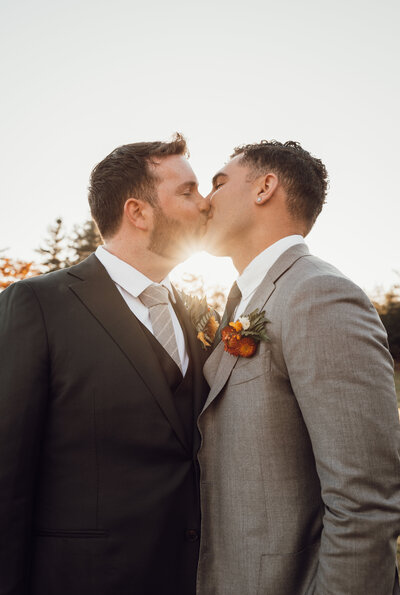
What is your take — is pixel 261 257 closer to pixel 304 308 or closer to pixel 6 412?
pixel 304 308

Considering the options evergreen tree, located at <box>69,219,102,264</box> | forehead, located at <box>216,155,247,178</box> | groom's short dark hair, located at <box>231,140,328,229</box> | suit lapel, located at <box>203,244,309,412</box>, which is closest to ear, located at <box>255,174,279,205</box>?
groom's short dark hair, located at <box>231,140,328,229</box>

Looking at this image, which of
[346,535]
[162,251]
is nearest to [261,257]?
[162,251]

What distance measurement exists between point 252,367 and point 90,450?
928mm

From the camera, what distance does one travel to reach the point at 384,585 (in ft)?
5.41

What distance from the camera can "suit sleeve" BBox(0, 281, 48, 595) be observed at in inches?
75.3

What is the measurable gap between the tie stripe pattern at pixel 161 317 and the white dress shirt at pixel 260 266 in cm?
46

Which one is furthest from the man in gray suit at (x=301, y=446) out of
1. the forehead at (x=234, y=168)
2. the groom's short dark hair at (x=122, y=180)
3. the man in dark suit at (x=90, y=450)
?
the groom's short dark hair at (x=122, y=180)

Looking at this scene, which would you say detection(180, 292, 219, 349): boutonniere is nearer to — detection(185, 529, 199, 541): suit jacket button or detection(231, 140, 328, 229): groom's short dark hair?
detection(231, 140, 328, 229): groom's short dark hair

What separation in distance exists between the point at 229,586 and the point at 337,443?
998mm

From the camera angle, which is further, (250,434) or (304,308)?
(250,434)

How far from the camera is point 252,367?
83.1 inches

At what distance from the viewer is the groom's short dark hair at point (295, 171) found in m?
2.80

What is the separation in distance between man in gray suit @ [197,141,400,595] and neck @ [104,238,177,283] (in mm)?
703

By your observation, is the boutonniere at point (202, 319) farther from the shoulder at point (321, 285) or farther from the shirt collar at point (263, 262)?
the shoulder at point (321, 285)
